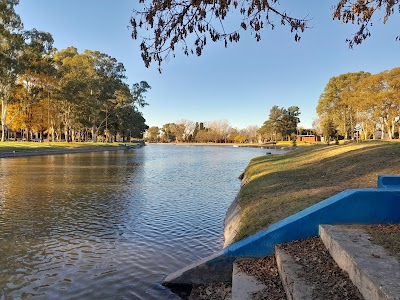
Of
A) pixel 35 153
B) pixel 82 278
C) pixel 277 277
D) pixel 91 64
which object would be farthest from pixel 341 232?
pixel 91 64

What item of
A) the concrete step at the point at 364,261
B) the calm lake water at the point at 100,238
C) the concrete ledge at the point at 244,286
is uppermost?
the concrete step at the point at 364,261

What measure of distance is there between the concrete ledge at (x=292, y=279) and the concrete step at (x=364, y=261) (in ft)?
1.64

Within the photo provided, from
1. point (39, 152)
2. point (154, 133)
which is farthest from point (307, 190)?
point (154, 133)

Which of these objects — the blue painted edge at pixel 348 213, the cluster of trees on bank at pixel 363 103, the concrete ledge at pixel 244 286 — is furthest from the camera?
the cluster of trees on bank at pixel 363 103

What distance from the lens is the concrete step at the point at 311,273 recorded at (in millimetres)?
3539

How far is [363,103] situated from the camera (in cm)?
5294

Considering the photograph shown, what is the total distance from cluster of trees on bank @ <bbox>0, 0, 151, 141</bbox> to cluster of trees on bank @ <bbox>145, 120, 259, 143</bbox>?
67.3 meters

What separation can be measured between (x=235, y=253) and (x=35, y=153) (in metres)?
43.7

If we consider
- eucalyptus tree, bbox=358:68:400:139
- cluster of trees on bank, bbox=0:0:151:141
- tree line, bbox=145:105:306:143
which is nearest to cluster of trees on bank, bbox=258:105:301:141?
tree line, bbox=145:105:306:143

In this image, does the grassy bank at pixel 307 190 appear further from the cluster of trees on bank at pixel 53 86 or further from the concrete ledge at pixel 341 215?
the cluster of trees on bank at pixel 53 86

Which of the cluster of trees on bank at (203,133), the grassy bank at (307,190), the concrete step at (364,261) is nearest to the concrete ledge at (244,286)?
the concrete step at (364,261)

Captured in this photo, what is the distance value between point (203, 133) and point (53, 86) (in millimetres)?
102338

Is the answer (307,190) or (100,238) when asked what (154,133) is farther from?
(100,238)

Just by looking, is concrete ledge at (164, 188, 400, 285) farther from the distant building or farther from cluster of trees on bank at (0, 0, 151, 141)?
the distant building
